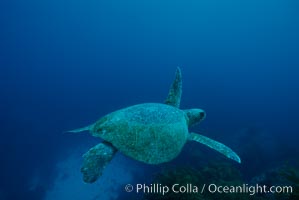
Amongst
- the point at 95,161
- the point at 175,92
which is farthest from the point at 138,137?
→ the point at 175,92

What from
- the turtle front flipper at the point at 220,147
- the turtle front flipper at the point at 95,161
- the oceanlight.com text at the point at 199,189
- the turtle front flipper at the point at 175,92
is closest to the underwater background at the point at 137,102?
the oceanlight.com text at the point at 199,189

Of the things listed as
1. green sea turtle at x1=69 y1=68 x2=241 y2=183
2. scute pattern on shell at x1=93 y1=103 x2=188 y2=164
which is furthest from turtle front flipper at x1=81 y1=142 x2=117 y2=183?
scute pattern on shell at x1=93 y1=103 x2=188 y2=164

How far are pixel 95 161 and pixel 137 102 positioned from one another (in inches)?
991

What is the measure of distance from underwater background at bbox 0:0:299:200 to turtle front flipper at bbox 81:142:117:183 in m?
2.83

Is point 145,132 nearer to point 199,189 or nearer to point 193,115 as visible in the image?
point 193,115

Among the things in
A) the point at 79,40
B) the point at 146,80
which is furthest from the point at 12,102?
the point at 79,40

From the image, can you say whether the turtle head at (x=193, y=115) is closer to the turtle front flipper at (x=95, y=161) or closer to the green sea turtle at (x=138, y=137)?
the green sea turtle at (x=138, y=137)

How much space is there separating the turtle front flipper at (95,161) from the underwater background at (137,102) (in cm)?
283

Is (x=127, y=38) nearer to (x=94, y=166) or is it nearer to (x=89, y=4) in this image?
(x=89, y=4)

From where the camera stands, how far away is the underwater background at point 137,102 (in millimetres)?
13453

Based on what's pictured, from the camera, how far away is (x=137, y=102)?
29391 mm

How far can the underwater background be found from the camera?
44.1 feet

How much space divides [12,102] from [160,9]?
126909mm

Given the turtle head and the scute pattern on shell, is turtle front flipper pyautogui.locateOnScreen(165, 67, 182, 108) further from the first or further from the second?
the scute pattern on shell
